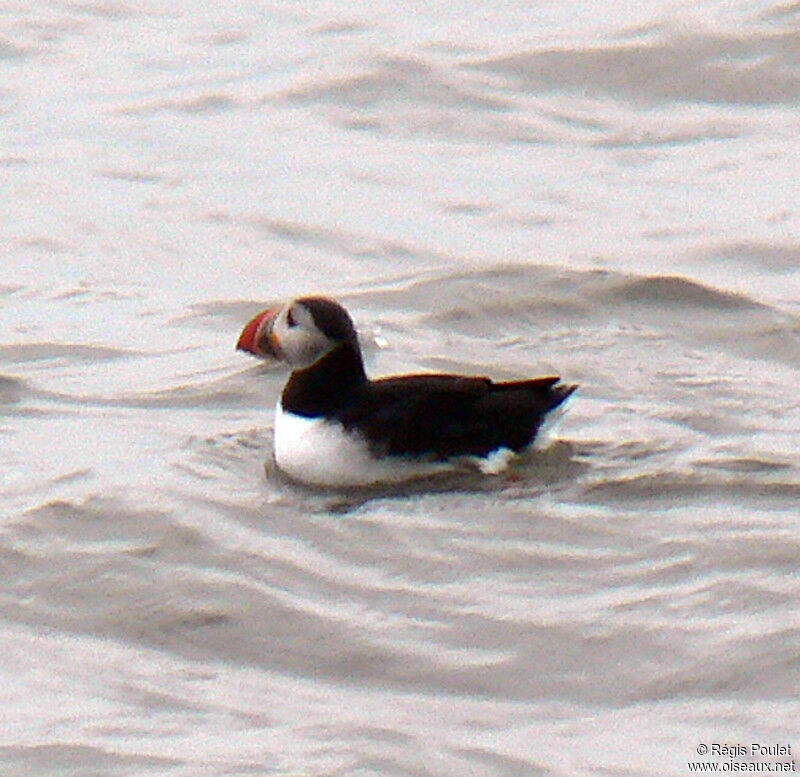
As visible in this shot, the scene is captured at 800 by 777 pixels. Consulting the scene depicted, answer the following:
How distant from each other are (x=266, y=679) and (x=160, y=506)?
1.55 m

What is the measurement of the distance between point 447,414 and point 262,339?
2.93 ft

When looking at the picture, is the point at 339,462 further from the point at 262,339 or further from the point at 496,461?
the point at 262,339

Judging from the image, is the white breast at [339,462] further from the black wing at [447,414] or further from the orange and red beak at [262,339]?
the orange and red beak at [262,339]

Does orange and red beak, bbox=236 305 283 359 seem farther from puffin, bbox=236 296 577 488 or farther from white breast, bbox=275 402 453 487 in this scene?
white breast, bbox=275 402 453 487

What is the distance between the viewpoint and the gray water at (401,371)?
586 centimetres

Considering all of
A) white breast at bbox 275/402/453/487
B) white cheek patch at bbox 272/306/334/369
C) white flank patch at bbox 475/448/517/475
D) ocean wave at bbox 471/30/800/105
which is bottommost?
white flank patch at bbox 475/448/517/475

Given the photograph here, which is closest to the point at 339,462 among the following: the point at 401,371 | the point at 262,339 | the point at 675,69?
the point at 262,339

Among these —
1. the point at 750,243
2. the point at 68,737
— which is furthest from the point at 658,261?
the point at 68,737

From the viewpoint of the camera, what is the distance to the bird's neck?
7.98 metres

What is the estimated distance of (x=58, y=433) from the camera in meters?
8.38

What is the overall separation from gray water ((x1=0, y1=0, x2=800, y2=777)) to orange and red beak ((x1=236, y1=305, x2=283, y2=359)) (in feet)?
0.90

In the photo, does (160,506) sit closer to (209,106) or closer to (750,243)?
(750,243)

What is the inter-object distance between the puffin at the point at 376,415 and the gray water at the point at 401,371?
0.11 metres

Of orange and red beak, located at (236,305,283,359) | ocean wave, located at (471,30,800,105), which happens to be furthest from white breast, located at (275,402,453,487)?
ocean wave, located at (471,30,800,105)
